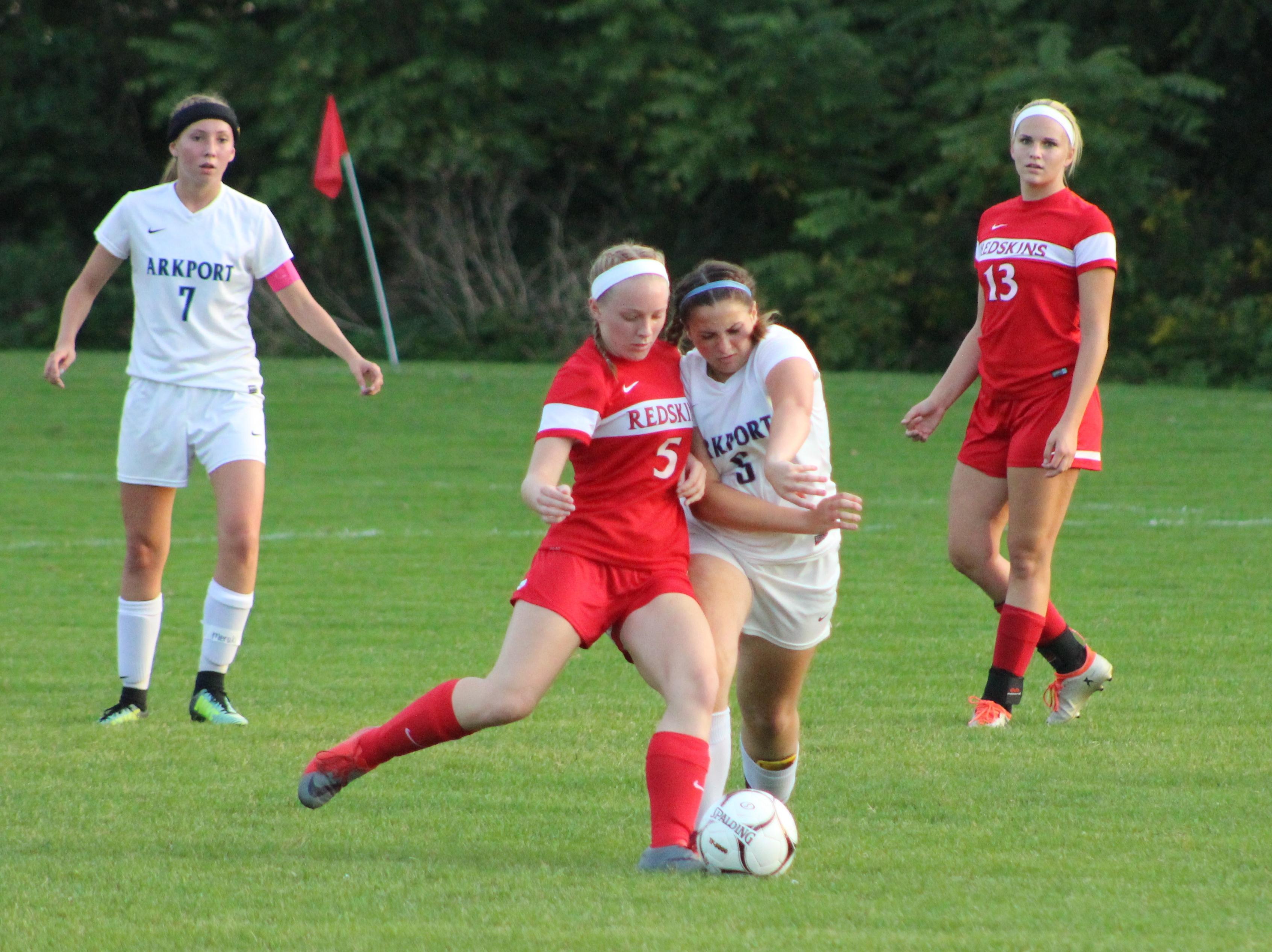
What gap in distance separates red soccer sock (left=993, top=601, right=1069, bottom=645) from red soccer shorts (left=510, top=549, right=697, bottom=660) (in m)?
2.14

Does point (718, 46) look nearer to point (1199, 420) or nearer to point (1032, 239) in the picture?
point (1199, 420)

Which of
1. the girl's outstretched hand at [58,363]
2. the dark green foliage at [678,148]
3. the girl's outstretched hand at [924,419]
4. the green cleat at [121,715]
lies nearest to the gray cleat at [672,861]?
the girl's outstretched hand at [924,419]

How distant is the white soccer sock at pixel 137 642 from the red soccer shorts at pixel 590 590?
233 cm

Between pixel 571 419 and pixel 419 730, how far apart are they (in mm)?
863

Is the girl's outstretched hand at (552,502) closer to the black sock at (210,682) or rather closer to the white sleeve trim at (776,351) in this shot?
the white sleeve trim at (776,351)

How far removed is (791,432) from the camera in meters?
4.32

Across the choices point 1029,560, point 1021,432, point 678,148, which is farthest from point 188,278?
point 678,148

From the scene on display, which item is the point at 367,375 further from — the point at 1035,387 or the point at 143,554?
the point at 1035,387

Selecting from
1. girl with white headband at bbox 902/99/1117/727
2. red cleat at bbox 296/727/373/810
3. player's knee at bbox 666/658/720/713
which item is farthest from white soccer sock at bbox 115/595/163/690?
girl with white headband at bbox 902/99/1117/727

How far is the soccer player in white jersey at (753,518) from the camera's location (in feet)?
14.5

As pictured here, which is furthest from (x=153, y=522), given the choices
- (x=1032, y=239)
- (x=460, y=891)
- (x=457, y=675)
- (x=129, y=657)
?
(x=1032, y=239)

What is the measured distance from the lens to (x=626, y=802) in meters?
4.89

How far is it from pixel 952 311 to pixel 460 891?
24088 mm

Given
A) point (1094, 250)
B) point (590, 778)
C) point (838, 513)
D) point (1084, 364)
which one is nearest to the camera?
point (838, 513)
